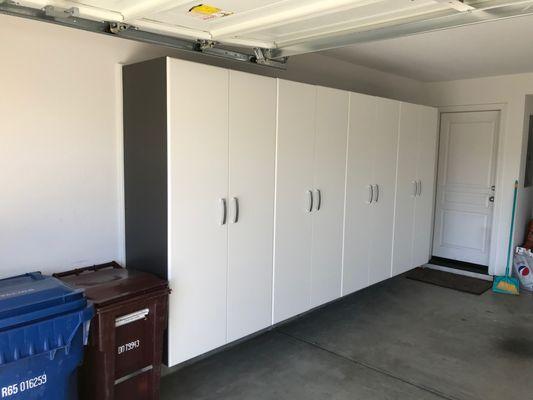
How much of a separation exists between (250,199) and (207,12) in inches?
48.9

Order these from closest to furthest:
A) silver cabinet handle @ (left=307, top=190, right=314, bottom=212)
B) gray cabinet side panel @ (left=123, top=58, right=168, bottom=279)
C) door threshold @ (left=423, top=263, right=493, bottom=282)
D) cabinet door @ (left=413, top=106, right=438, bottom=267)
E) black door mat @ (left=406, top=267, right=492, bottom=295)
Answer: gray cabinet side panel @ (left=123, top=58, right=168, bottom=279)
silver cabinet handle @ (left=307, top=190, right=314, bottom=212)
cabinet door @ (left=413, top=106, right=438, bottom=267)
black door mat @ (left=406, top=267, right=492, bottom=295)
door threshold @ (left=423, top=263, right=493, bottom=282)

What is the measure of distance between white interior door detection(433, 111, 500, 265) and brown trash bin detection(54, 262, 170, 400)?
4.45 m

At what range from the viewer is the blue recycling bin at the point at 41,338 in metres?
1.86

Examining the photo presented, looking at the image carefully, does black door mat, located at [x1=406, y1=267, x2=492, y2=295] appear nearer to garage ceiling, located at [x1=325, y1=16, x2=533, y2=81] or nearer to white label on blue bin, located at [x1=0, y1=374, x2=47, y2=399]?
garage ceiling, located at [x1=325, y1=16, x2=533, y2=81]

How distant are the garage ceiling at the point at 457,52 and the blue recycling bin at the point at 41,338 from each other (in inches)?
116

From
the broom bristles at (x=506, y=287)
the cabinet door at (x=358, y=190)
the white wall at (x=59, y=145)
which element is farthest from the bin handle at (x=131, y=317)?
the broom bristles at (x=506, y=287)

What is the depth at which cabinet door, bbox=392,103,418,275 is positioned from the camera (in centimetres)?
449

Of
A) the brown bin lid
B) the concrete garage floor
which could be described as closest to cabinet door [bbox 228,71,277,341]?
the concrete garage floor

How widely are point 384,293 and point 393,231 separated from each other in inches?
29.1

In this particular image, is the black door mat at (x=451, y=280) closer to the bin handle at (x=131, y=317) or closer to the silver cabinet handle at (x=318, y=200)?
the silver cabinet handle at (x=318, y=200)

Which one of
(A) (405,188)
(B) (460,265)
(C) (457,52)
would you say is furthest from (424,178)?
(B) (460,265)

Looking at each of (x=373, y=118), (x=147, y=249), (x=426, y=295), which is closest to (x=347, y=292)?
(x=426, y=295)

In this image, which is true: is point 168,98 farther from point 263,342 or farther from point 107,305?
point 263,342

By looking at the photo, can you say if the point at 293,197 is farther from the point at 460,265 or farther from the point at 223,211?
the point at 460,265
